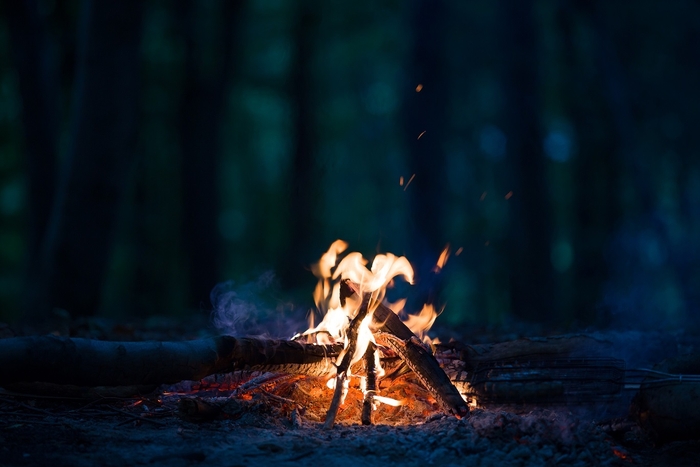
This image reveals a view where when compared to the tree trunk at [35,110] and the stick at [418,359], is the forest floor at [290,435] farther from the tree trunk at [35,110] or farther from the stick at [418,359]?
Result: the tree trunk at [35,110]

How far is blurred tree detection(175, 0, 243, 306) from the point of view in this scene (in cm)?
1756

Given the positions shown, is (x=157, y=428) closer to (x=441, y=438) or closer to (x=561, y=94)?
(x=441, y=438)

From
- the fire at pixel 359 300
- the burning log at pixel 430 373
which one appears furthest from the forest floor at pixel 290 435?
the fire at pixel 359 300

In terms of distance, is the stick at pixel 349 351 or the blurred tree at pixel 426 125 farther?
the blurred tree at pixel 426 125

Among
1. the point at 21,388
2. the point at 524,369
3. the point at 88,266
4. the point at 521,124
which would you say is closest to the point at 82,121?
the point at 88,266

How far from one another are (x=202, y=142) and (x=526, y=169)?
8555 mm

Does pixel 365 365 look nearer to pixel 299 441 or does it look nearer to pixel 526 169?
pixel 299 441

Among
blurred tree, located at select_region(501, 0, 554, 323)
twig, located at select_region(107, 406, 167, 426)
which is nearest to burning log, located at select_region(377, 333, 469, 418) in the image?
twig, located at select_region(107, 406, 167, 426)

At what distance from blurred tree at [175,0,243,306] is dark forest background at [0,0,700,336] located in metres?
0.06

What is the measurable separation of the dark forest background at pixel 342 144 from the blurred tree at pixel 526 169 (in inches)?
2.1

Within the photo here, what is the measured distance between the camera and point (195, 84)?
18.5m

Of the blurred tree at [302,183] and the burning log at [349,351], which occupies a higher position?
the blurred tree at [302,183]

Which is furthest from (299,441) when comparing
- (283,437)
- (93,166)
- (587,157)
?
(587,157)

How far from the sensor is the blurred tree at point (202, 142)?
17562 millimetres
